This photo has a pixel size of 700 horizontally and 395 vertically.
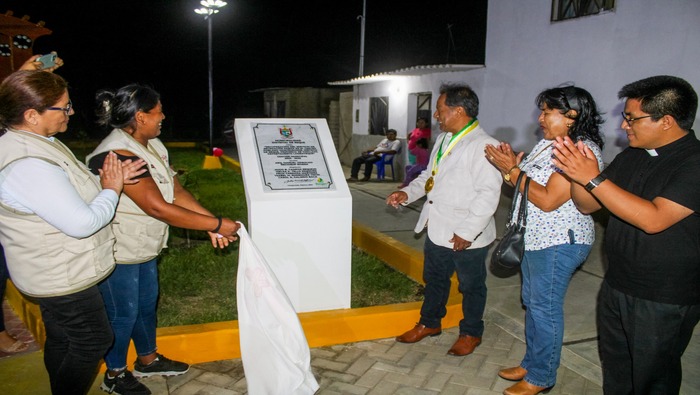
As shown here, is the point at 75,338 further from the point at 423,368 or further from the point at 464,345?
the point at 464,345

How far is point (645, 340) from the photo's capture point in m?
2.36

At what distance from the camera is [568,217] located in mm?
2875

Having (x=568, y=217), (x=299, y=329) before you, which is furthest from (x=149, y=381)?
(x=568, y=217)

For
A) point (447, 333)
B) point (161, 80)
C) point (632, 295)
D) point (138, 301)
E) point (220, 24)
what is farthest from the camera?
point (220, 24)

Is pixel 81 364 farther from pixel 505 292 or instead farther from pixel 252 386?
pixel 505 292

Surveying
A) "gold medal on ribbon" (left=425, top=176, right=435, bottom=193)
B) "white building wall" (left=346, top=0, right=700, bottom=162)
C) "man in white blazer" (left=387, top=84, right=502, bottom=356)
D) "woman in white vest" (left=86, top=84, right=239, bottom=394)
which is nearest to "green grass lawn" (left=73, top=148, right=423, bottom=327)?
"man in white blazer" (left=387, top=84, right=502, bottom=356)

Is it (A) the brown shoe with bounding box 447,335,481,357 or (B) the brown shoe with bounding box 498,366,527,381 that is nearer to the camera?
(B) the brown shoe with bounding box 498,366,527,381

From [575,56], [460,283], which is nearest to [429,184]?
[460,283]

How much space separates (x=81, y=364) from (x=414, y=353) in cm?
224

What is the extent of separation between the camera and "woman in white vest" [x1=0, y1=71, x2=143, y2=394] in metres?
2.16

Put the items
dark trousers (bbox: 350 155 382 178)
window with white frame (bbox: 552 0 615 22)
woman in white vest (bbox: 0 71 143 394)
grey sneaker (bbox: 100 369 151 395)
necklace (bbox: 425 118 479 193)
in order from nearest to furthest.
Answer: woman in white vest (bbox: 0 71 143 394), grey sneaker (bbox: 100 369 151 395), necklace (bbox: 425 118 479 193), window with white frame (bbox: 552 0 615 22), dark trousers (bbox: 350 155 382 178)

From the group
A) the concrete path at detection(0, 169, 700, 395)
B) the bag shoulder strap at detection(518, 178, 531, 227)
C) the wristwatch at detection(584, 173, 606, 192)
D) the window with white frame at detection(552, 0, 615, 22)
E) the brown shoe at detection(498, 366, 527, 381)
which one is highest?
the window with white frame at detection(552, 0, 615, 22)

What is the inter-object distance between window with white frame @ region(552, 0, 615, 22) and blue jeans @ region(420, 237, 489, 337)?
632cm

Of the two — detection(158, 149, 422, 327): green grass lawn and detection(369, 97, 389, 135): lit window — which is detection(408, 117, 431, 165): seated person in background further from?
detection(158, 149, 422, 327): green grass lawn
